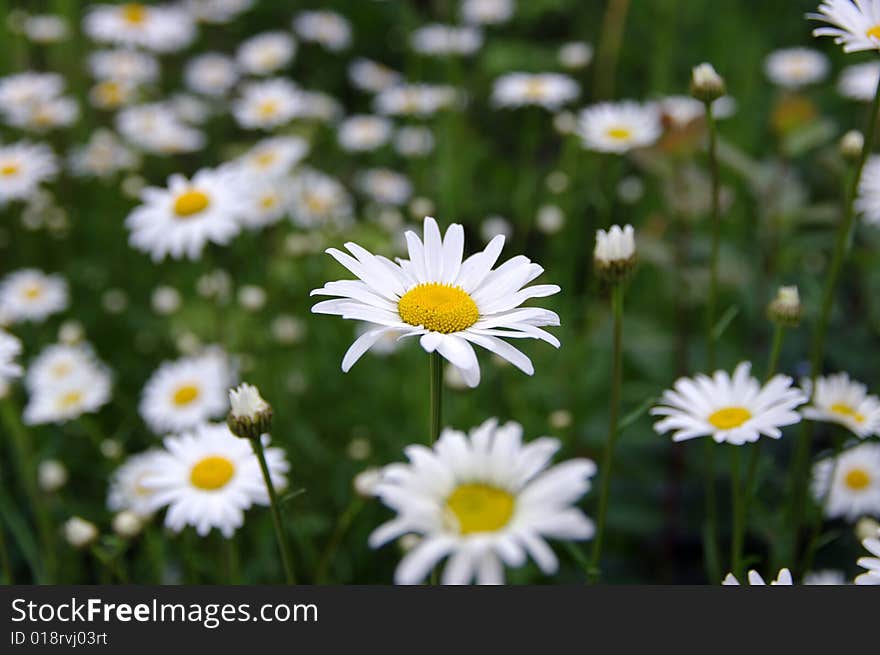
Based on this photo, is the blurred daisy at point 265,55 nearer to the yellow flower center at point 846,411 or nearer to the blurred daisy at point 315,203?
the blurred daisy at point 315,203

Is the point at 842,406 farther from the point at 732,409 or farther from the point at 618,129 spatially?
the point at 618,129

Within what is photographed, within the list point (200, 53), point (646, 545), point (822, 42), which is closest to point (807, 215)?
point (646, 545)

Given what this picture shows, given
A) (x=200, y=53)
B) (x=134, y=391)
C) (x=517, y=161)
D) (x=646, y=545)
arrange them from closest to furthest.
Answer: (x=646, y=545)
(x=134, y=391)
(x=517, y=161)
(x=200, y=53)

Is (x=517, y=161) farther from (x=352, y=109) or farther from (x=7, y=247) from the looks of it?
(x=7, y=247)

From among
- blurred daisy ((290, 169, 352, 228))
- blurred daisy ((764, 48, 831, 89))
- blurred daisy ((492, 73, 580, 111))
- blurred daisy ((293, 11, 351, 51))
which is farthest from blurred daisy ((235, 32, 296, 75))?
blurred daisy ((764, 48, 831, 89))

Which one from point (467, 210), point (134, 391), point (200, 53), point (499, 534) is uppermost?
point (200, 53)

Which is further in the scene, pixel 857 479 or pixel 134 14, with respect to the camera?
pixel 134 14

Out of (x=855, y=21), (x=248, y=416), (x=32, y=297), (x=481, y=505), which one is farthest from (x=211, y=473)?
(x=32, y=297)
